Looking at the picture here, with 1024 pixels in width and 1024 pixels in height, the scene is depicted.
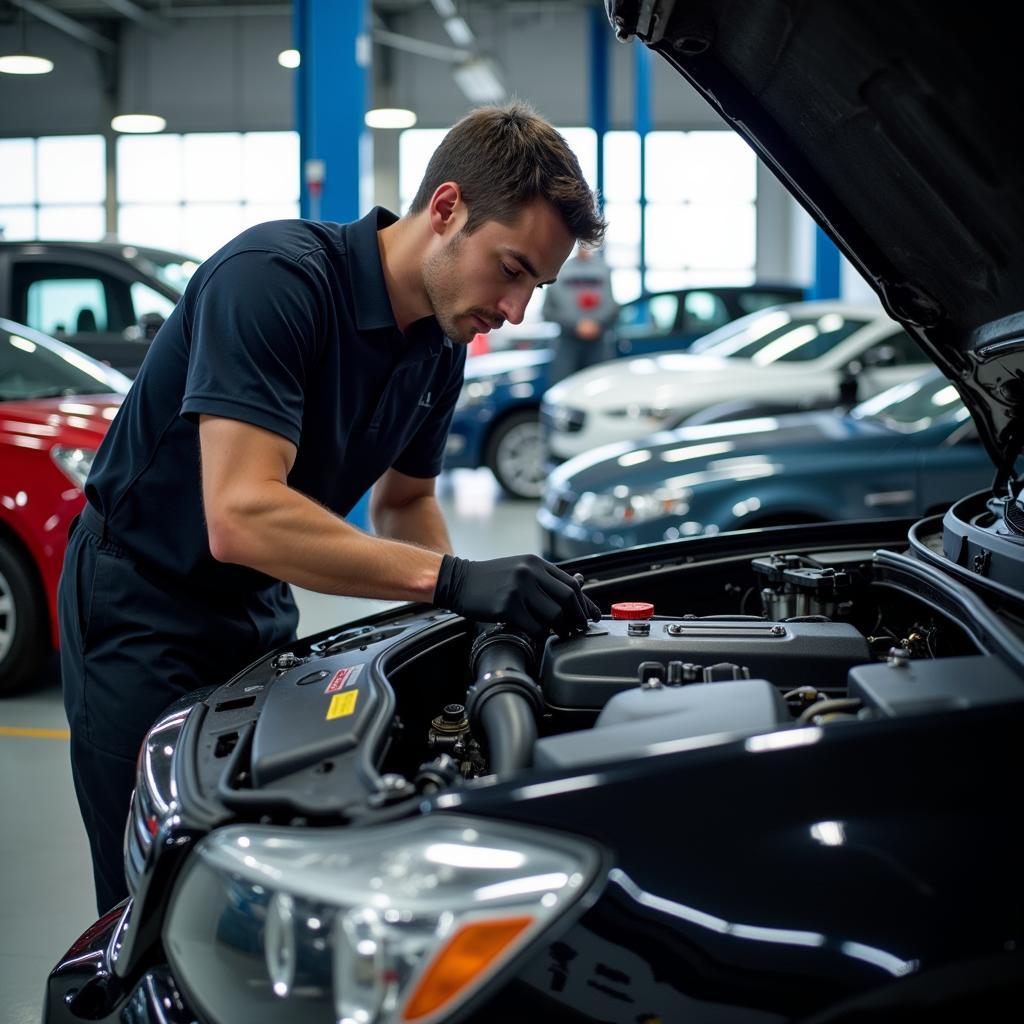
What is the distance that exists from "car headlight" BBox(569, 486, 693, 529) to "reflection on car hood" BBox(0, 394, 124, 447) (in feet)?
5.45

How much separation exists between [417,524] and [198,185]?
1868 cm

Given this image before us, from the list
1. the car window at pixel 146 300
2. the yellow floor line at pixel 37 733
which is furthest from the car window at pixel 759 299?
the yellow floor line at pixel 37 733

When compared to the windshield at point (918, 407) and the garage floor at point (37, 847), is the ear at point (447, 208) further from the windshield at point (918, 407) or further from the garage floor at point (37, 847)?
the windshield at point (918, 407)

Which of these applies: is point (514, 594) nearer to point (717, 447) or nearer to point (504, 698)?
point (504, 698)

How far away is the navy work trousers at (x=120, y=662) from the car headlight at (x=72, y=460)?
2110mm

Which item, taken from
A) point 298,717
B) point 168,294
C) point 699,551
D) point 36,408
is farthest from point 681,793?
point 168,294

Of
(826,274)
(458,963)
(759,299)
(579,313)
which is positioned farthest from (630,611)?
(826,274)

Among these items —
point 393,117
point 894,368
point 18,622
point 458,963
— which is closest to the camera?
point 458,963

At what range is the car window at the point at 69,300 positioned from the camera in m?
6.67

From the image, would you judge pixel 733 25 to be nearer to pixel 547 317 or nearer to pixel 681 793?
pixel 681 793

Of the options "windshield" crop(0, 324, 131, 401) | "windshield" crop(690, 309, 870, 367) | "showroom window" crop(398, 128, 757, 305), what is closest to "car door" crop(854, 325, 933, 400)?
"windshield" crop(690, 309, 870, 367)

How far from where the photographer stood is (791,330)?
738 centimetres

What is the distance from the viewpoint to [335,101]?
21.6 ft

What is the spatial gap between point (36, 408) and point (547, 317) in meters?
5.20
